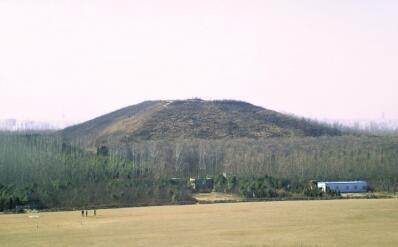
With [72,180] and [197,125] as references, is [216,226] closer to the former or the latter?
[72,180]

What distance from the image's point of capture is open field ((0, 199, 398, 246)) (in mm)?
32188

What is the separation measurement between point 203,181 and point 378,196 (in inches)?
665

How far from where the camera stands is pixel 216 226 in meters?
37.6

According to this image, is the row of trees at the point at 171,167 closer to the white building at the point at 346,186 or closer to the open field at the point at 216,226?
the white building at the point at 346,186

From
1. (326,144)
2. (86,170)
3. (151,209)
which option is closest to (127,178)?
(86,170)

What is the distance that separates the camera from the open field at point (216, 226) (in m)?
32.2

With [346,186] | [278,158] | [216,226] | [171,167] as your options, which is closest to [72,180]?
[171,167]

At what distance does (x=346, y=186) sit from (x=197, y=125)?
49.7 metres

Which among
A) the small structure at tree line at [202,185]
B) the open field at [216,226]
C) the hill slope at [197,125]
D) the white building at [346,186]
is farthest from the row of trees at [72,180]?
the hill slope at [197,125]

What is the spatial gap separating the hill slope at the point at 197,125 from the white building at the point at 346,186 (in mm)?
40572

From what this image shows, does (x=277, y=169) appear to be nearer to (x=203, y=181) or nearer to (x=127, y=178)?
(x=203, y=181)

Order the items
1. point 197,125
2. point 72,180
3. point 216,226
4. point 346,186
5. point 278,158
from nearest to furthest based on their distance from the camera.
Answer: point 216,226 < point 72,180 < point 346,186 < point 278,158 < point 197,125

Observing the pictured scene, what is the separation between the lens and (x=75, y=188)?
53.5 meters

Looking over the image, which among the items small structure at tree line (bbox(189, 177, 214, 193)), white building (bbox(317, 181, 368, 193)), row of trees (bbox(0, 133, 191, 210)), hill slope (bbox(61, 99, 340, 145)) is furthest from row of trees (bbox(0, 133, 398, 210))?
hill slope (bbox(61, 99, 340, 145))
